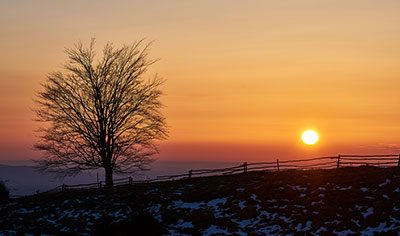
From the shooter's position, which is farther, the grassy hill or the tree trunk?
the tree trunk

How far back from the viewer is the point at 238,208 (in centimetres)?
3509

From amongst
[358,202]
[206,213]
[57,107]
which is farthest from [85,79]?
[358,202]

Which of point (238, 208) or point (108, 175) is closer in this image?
point (238, 208)

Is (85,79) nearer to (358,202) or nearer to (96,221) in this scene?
(96,221)

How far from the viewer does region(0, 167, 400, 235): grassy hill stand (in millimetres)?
30812

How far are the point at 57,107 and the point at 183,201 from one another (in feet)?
72.4

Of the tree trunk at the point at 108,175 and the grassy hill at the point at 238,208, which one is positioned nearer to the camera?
the grassy hill at the point at 238,208

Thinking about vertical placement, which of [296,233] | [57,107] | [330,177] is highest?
[57,107]

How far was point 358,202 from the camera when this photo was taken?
32594 millimetres

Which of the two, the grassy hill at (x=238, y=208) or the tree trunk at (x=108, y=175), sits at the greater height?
the tree trunk at (x=108, y=175)

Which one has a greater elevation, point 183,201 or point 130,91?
point 130,91

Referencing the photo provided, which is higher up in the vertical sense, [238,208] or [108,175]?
[108,175]

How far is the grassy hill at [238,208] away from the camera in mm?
30812

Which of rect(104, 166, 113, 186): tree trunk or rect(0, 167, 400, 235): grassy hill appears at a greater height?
rect(104, 166, 113, 186): tree trunk
